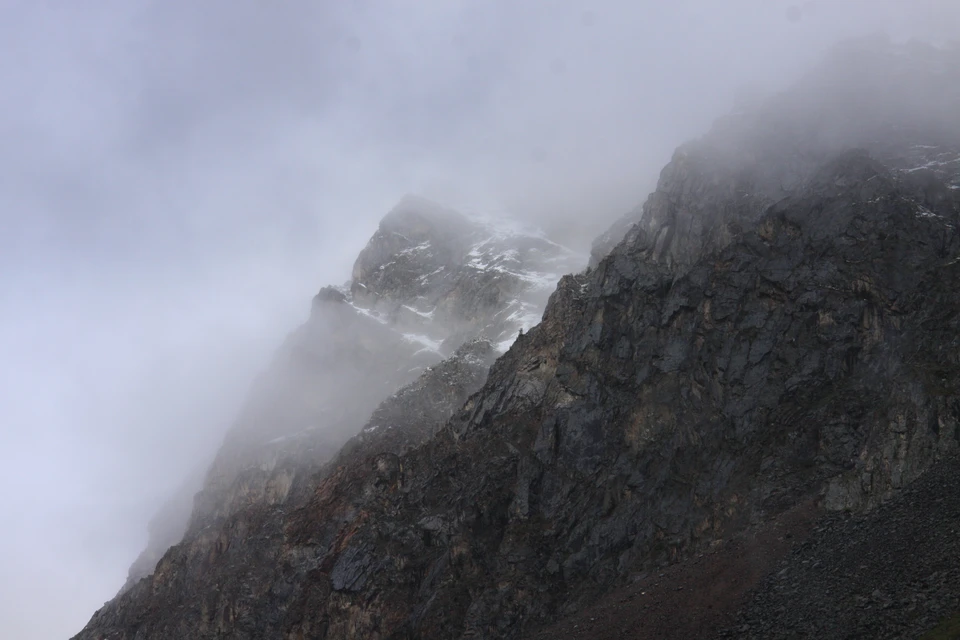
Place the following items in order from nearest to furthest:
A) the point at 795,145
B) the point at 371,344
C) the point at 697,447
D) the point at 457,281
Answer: the point at 697,447 < the point at 795,145 < the point at 371,344 < the point at 457,281

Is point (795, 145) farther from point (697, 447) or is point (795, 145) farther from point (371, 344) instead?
point (371, 344)

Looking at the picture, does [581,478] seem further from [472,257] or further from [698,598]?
[472,257]

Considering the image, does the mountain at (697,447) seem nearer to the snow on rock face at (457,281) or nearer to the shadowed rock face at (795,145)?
the shadowed rock face at (795,145)

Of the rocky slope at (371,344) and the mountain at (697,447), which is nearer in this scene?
the mountain at (697,447)

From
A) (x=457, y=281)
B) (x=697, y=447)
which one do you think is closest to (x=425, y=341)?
(x=457, y=281)

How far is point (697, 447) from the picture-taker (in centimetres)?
7931

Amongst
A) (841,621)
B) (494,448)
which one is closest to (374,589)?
(494,448)

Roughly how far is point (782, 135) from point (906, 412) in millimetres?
52917

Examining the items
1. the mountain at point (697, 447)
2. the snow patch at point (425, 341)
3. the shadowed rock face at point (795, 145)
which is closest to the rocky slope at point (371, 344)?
the snow patch at point (425, 341)

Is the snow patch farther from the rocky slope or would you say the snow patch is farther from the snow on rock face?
the rocky slope

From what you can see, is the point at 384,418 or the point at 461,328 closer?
the point at 384,418

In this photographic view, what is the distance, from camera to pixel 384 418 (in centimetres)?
11781

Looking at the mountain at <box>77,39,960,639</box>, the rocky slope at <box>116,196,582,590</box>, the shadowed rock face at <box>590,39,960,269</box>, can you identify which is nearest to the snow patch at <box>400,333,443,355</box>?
A: the rocky slope at <box>116,196,582,590</box>

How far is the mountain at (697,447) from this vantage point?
62.0 m
